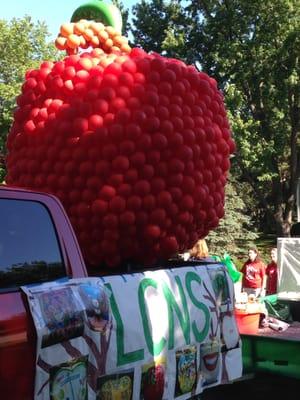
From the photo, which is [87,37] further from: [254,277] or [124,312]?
[254,277]

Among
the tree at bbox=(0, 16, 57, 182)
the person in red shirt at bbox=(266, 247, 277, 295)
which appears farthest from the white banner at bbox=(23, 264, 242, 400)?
the tree at bbox=(0, 16, 57, 182)

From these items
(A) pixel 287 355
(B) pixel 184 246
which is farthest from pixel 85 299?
(A) pixel 287 355

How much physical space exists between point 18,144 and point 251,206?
31956 mm

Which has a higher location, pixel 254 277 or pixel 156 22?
pixel 156 22

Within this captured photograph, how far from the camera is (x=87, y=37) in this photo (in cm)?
462

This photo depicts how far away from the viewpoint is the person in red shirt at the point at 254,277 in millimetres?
11219

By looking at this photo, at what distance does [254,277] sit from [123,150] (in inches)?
309

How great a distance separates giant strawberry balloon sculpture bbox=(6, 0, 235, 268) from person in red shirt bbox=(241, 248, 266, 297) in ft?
23.5

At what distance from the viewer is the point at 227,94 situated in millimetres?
23297

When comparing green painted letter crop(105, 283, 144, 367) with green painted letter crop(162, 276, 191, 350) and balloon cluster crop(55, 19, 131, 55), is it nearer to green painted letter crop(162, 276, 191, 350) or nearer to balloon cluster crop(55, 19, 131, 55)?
green painted letter crop(162, 276, 191, 350)

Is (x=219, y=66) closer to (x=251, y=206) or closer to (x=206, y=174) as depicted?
(x=251, y=206)

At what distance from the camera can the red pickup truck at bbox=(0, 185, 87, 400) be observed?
2451 millimetres

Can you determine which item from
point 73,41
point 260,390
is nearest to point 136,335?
point 73,41

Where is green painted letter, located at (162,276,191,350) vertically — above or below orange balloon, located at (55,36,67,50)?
below
